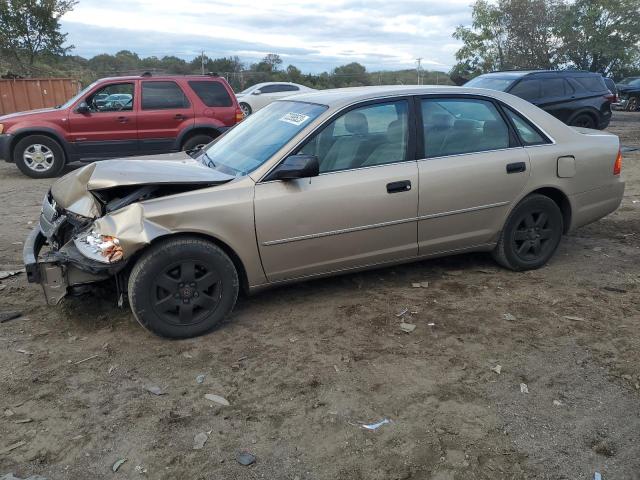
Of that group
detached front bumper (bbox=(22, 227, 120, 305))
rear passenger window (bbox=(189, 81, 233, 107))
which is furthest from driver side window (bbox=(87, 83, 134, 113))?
detached front bumper (bbox=(22, 227, 120, 305))

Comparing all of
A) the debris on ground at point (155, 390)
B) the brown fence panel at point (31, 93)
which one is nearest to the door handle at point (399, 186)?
the debris on ground at point (155, 390)

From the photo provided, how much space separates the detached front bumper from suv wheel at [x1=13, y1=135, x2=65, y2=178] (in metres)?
7.25

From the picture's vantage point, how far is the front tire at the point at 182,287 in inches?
148

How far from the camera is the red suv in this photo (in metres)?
10.2

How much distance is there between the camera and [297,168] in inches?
155

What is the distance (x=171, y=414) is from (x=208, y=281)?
1.02 meters

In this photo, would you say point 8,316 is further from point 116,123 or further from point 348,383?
point 116,123

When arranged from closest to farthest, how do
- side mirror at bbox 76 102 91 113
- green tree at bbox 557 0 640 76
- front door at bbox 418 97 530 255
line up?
front door at bbox 418 97 530 255, side mirror at bbox 76 102 91 113, green tree at bbox 557 0 640 76

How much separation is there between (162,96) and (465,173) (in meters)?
7.54

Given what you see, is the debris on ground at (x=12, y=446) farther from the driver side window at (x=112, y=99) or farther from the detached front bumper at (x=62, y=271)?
the driver side window at (x=112, y=99)

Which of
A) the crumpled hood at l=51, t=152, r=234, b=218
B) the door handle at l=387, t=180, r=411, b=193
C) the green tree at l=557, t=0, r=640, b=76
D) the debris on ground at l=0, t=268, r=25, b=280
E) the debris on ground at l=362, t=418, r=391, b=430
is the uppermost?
the green tree at l=557, t=0, r=640, b=76

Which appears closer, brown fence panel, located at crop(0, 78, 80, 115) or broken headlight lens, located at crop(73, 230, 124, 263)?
broken headlight lens, located at crop(73, 230, 124, 263)

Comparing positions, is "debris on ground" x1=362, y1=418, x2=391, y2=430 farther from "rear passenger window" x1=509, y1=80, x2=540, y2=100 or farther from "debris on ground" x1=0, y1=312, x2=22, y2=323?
"rear passenger window" x1=509, y1=80, x2=540, y2=100

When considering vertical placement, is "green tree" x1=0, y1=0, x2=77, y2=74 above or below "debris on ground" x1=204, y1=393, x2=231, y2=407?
above
